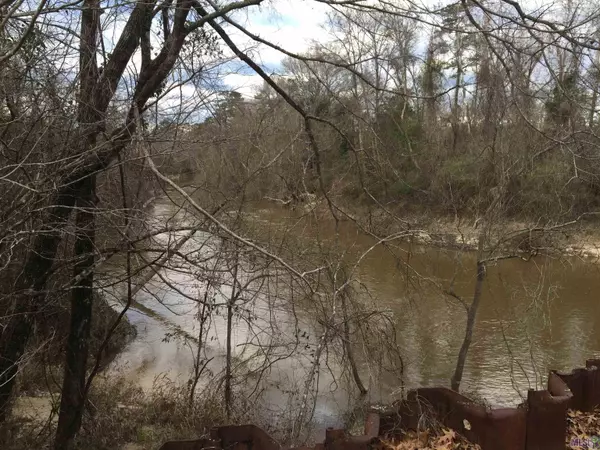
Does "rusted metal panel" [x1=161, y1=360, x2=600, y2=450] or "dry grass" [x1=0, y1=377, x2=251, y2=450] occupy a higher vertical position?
"rusted metal panel" [x1=161, y1=360, x2=600, y2=450]


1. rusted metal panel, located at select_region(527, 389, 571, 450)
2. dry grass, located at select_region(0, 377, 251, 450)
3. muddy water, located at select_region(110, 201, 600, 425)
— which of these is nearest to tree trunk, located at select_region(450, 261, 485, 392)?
muddy water, located at select_region(110, 201, 600, 425)

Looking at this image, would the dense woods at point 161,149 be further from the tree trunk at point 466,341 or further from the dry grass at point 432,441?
the tree trunk at point 466,341

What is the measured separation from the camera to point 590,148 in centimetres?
543

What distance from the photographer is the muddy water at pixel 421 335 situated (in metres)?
9.55

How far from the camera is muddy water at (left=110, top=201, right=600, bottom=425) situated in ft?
31.3

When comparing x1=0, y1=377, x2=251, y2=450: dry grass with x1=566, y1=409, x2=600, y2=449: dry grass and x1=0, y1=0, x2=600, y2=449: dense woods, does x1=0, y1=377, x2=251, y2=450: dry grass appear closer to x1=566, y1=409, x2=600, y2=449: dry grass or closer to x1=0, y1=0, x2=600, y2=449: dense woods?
x1=0, y1=0, x2=600, y2=449: dense woods

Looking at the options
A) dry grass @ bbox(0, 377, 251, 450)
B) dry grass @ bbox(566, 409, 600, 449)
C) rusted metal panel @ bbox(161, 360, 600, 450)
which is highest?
rusted metal panel @ bbox(161, 360, 600, 450)

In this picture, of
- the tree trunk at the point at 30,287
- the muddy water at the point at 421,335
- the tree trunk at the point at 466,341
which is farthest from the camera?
the tree trunk at the point at 466,341

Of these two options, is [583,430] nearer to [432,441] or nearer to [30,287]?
[432,441]

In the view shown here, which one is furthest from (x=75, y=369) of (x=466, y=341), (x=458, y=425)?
(x=466, y=341)

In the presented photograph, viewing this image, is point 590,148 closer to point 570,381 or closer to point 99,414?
point 570,381

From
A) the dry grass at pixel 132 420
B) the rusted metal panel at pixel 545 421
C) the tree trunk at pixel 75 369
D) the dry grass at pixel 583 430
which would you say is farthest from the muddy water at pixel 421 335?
the rusted metal panel at pixel 545 421

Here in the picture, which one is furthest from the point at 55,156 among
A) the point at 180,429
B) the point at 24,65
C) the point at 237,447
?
the point at 180,429

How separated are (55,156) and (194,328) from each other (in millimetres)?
8850
